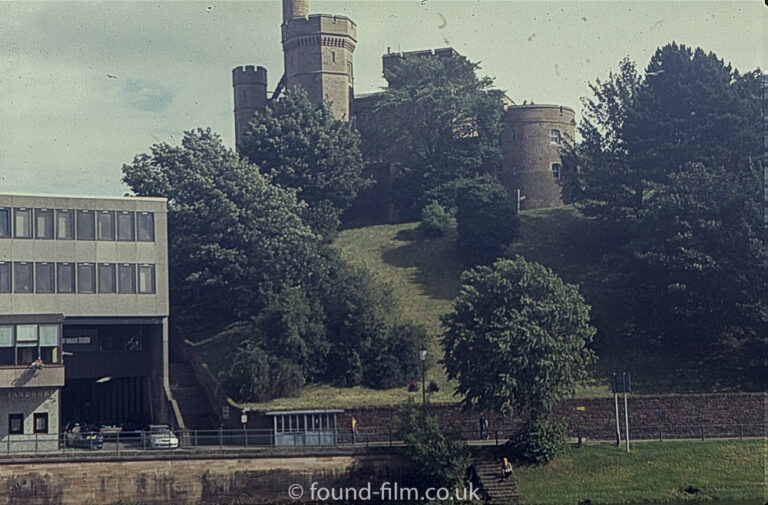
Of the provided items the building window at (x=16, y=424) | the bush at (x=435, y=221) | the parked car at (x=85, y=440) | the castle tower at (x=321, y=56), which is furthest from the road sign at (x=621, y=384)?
the castle tower at (x=321, y=56)

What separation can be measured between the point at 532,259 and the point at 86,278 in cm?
3291

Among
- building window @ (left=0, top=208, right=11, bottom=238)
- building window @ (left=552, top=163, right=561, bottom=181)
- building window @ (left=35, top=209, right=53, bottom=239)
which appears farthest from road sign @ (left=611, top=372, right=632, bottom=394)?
building window @ (left=552, top=163, right=561, bottom=181)

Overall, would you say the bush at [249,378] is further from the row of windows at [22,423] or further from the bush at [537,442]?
the bush at [537,442]

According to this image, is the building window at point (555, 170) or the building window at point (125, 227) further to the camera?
the building window at point (555, 170)

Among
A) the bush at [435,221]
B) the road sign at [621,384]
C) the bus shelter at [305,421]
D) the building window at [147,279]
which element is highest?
the bush at [435,221]

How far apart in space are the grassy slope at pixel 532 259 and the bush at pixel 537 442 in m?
10.4

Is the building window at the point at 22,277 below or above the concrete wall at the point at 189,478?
above

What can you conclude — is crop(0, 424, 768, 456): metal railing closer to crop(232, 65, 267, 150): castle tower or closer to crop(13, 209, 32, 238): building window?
crop(13, 209, 32, 238): building window

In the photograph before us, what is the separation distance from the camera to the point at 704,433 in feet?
177

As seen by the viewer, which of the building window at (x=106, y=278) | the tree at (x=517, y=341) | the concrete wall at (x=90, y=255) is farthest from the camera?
the building window at (x=106, y=278)

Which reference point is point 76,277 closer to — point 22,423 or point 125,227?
point 125,227

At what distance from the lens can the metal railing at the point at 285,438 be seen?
51.4 meters

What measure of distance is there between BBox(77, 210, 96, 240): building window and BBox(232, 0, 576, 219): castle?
37163 mm

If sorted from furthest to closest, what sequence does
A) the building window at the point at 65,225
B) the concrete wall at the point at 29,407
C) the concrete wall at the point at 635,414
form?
the building window at the point at 65,225 → the concrete wall at the point at 29,407 → the concrete wall at the point at 635,414
